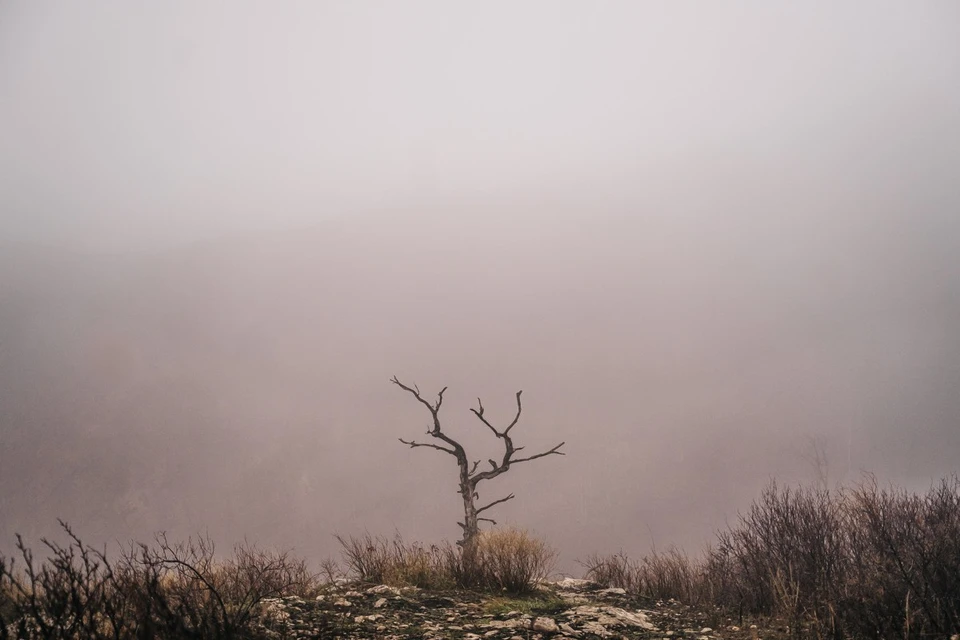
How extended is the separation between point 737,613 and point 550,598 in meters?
2.25

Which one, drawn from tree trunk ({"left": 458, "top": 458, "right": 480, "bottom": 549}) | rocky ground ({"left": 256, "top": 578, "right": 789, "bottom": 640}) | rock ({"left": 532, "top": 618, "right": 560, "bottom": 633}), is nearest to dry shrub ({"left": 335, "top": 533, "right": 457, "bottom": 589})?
rocky ground ({"left": 256, "top": 578, "right": 789, "bottom": 640})

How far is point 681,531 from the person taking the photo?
51594mm

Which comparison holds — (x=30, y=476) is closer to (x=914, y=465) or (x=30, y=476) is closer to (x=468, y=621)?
(x=468, y=621)

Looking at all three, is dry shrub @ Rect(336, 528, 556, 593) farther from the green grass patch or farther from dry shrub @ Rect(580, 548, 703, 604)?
dry shrub @ Rect(580, 548, 703, 604)

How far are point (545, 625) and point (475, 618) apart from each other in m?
0.84

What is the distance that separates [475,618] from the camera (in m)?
6.35

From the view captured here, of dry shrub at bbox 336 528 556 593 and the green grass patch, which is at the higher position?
dry shrub at bbox 336 528 556 593

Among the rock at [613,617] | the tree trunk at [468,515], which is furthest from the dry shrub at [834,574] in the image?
the tree trunk at [468,515]

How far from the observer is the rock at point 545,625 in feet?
18.9

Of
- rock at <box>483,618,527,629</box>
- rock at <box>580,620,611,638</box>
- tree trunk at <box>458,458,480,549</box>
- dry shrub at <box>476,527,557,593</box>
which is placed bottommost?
rock at <box>580,620,611,638</box>

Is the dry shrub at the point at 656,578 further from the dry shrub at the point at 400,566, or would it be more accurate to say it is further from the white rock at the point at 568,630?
the white rock at the point at 568,630

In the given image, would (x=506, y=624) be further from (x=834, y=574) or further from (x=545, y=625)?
(x=834, y=574)

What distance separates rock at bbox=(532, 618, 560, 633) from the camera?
18.9 feet

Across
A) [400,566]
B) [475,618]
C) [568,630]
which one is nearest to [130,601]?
[475,618]
